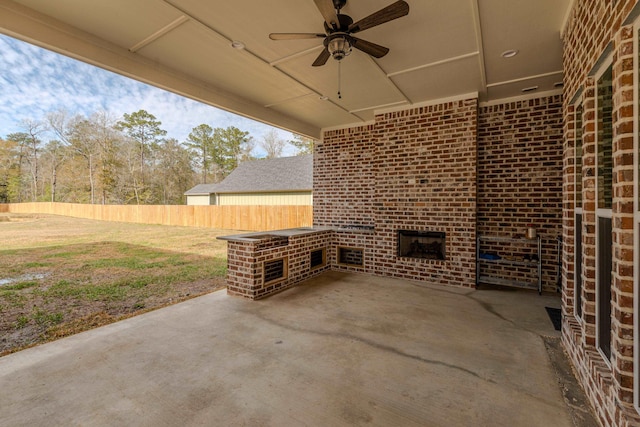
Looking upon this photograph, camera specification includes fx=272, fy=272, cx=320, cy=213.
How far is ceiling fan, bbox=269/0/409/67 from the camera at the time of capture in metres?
2.05

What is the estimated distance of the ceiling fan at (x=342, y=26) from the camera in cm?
205

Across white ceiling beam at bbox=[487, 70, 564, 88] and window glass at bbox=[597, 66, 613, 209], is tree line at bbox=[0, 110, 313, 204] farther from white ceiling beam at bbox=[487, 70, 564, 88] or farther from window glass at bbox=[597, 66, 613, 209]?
window glass at bbox=[597, 66, 613, 209]

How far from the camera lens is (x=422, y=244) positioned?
16.1 feet

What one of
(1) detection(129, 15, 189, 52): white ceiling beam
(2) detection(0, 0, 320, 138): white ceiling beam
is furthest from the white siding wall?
(1) detection(129, 15, 189, 52): white ceiling beam

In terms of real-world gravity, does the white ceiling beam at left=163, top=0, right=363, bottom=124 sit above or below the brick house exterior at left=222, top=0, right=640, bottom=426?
above

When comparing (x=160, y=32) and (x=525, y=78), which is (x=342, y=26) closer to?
(x=160, y=32)

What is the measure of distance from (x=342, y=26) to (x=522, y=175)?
392 cm

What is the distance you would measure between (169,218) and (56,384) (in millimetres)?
16222

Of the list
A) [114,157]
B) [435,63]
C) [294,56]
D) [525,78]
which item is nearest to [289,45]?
[294,56]

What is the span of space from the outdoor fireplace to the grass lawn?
3.35m

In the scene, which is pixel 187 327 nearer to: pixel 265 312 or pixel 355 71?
pixel 265 312

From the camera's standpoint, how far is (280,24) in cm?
264

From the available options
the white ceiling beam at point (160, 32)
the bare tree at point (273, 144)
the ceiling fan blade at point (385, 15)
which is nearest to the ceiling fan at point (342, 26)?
the ceiling fan blade at point (385, 15)

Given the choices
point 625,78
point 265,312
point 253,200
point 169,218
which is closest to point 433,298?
point 265,312
